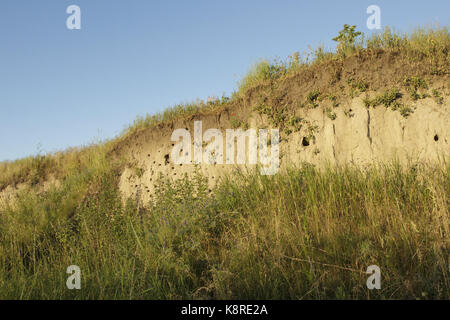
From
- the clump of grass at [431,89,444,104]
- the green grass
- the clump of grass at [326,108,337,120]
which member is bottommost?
the green grass

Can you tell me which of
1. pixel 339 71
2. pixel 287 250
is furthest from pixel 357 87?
pixel 287 250

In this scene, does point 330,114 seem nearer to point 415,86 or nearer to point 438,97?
point 415,86

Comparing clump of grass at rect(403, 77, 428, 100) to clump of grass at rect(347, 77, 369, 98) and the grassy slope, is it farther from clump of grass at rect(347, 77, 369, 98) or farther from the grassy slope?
clump of grass at rect(347, 77, 369, 98)

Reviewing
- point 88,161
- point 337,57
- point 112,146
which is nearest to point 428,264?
point 337,57

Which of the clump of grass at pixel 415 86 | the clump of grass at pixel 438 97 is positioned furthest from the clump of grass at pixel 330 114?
the clump of grass at pixel 438 97

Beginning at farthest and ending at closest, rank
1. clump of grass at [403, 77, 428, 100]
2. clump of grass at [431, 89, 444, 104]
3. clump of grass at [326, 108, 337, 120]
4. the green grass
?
clump of grass at [326, 108, 337, 120], clump of grass at [403, 77, 428, 100], clump of grass at [431, 89, 444, 104], the green grass

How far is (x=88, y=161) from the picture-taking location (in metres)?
14.2

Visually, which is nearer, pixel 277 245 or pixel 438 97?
pixel 277 245

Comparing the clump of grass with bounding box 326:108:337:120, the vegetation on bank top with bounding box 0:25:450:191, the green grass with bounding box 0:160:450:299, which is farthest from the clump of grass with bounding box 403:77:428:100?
the green grass with bounding box 0:160:450:299

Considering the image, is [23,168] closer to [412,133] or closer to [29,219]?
[29,219]

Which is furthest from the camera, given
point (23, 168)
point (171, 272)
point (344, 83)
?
point (23, 168)
